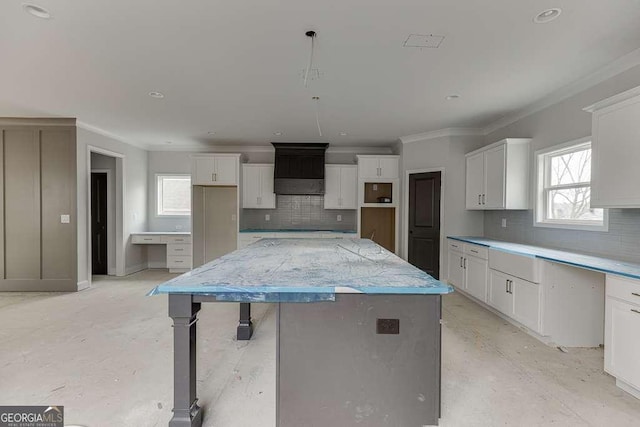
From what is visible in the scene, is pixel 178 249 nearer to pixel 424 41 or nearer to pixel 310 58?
pixel 310 58

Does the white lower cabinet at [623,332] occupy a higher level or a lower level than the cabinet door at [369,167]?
lower

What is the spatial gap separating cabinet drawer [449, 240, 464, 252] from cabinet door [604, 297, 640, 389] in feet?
7.05

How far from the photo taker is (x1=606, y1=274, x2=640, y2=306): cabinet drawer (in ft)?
6.56

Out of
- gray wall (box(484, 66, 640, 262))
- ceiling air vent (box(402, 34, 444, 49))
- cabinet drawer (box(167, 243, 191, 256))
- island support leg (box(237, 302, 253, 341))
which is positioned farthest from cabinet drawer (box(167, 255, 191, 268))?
gray wall (box(484, 66, 640, 262))

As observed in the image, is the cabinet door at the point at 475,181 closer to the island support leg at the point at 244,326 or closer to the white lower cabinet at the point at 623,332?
the white lower cabinet at the point at 623,332

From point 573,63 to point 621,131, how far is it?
0.81 m

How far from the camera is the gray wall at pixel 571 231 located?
8.57ft

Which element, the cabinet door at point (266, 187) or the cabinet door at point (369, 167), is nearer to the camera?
the cabinet door at point (369, 167)

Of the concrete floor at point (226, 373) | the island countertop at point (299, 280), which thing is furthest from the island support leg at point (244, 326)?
the island countertop at point (299, 280)

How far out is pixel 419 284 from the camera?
5.36ft

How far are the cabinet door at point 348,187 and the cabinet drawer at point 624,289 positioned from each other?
158 inches

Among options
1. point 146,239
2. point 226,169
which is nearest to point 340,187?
point 226,169

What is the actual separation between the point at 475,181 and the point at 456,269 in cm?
138

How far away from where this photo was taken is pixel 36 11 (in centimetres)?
199
